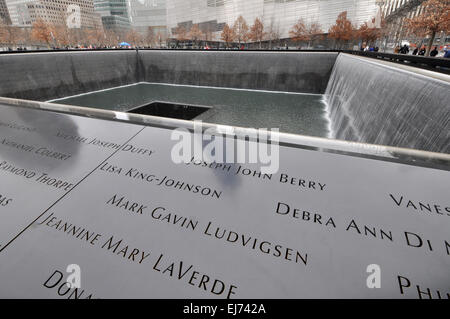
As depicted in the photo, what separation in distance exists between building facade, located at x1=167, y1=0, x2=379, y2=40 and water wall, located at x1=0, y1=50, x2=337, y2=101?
31858 millimetres

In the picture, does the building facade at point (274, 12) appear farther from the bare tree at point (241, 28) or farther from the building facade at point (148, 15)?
the building facade at point (148, 15)

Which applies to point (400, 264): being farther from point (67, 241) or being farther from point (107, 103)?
point (107, 103)

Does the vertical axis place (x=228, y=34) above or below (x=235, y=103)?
above

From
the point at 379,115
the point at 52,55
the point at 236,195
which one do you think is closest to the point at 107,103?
the point at 52,55

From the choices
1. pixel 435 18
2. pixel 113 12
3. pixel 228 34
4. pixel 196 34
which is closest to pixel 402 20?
pixel 228 34

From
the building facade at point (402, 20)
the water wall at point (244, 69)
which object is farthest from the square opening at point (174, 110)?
the building facade at point (402, 20)

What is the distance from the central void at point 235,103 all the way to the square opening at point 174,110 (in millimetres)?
496

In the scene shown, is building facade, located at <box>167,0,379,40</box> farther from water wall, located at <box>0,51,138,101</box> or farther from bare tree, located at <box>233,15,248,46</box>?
water wall, located at <box>0,51,138,101</box>

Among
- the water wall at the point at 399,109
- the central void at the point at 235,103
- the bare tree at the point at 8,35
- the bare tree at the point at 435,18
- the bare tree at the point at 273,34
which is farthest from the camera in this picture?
the bare tree at the point at 273,34

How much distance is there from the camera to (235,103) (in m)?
11.9

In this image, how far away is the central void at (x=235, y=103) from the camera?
8.62 metres

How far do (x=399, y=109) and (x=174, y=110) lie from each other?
24.0 ft

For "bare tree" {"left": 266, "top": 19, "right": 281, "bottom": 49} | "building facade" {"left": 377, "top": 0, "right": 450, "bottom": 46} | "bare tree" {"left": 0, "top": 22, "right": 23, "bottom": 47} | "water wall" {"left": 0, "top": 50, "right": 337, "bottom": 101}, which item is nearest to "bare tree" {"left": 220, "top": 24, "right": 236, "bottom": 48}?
"bare tree" {"left": 266, "top": 19, "right": 281, "bottom": 49}

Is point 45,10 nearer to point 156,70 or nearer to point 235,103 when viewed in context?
point 156,70
